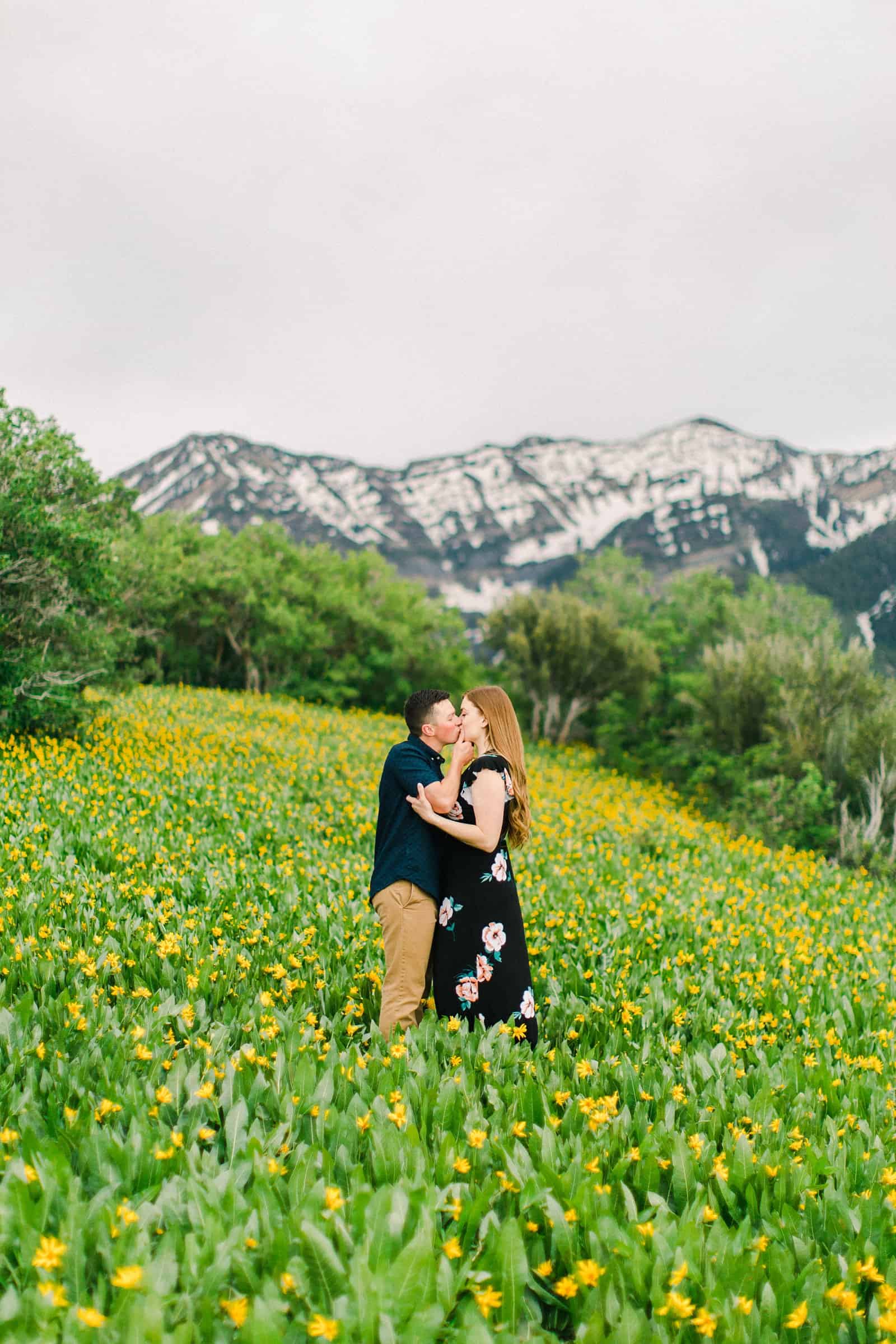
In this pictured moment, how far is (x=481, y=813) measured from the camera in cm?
404

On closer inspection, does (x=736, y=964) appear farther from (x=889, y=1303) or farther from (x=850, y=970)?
(x=889, y=1303)

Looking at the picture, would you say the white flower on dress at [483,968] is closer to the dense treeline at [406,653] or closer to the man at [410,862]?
the man at [410,862]

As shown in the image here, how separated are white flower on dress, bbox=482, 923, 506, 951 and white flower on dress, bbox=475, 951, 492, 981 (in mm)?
54

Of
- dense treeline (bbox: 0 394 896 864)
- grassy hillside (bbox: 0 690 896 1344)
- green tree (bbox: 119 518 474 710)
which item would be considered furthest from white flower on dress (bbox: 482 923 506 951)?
green tree (bbox: 119 518 474 710)

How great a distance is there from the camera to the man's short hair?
165 inches

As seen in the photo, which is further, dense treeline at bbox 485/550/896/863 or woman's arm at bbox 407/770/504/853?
dense treeline at bbox 485/550/896/863

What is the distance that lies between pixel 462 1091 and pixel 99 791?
7.08m

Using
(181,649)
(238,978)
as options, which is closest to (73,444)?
(238,978)

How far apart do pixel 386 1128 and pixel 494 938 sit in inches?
52.1

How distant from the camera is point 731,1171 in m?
3.35

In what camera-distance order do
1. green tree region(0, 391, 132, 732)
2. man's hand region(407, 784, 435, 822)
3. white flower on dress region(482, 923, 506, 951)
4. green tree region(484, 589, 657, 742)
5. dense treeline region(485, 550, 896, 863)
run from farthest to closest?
1. green tree region(484, 589, 657, 742)
2. dense treeline region(485, 550, 896, 863)
3. green tree region(0, 391, 132, 732)
4. white flower on dress region(482, 923, 506, 951)
5. man's hand region(407, 784, 435, 822)

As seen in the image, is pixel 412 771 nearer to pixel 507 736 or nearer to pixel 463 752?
pixel 463 752

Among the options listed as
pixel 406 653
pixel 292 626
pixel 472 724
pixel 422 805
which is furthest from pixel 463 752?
pixel 406 653

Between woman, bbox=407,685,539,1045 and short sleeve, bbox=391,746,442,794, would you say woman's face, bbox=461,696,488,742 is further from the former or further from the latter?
short sleeve, bbox=391,746,442,794
